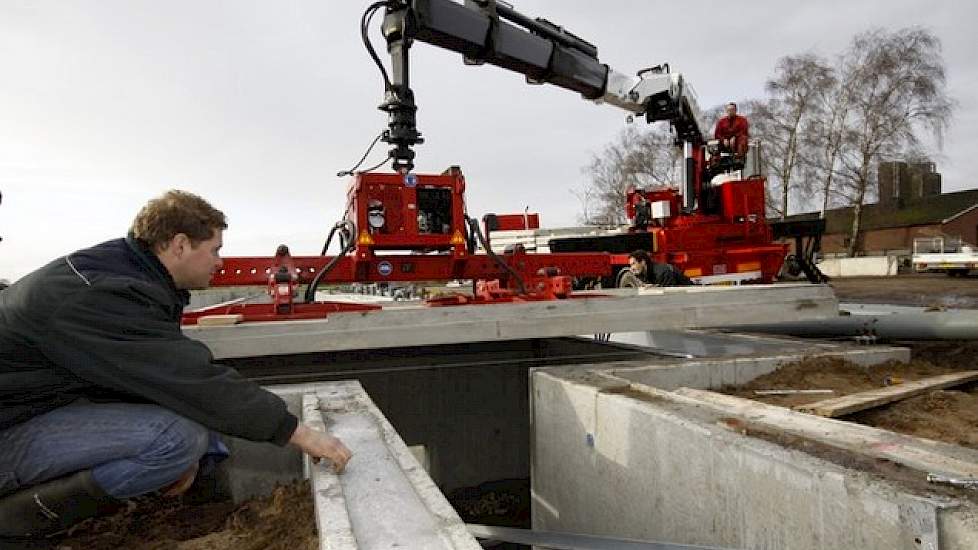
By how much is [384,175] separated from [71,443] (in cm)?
382

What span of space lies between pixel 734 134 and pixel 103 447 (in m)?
8.73

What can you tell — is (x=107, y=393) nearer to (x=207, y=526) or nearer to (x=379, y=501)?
(x=207, y=526)

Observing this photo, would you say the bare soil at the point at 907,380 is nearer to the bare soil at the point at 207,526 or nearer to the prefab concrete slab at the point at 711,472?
the prefab concrete slab at the point at 711,472

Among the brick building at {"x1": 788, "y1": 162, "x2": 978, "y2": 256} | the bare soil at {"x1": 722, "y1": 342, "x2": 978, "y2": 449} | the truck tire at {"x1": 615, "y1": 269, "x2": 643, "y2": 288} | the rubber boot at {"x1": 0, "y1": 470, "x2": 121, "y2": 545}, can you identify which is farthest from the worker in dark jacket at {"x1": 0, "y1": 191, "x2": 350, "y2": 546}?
the brick building at {"x1": 788, "y1": 162, "x2": 978, "y2": 256}

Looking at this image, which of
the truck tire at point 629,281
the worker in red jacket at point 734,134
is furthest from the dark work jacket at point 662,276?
the worker in red jacket at point 734,134

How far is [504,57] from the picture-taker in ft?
20.2

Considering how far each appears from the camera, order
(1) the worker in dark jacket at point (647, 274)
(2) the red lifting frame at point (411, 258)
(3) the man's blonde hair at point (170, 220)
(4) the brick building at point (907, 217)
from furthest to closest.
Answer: (4) the brick building at point (907, 217) → (1) the worker in dark jacket at point (647, 274) → (2) the red lifting frame at point (411, 258) → (3) the man's blonde hair at point (170, 220)

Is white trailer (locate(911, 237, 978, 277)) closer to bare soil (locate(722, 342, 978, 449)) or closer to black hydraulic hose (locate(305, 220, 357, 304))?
bare soil (locate(722, 342, 978, 449))

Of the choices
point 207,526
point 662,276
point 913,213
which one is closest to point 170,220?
point 207,526

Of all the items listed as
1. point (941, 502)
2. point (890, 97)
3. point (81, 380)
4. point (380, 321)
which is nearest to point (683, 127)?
point (380, 321)

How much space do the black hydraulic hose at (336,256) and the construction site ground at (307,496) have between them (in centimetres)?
212

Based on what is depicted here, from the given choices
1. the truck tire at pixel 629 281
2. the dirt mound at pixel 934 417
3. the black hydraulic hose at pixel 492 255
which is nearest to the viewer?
the dirt mound at pixel 934 417

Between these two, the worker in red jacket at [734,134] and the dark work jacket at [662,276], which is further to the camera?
the worker in red jacket at [734,134]

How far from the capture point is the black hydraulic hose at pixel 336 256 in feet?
16.3
